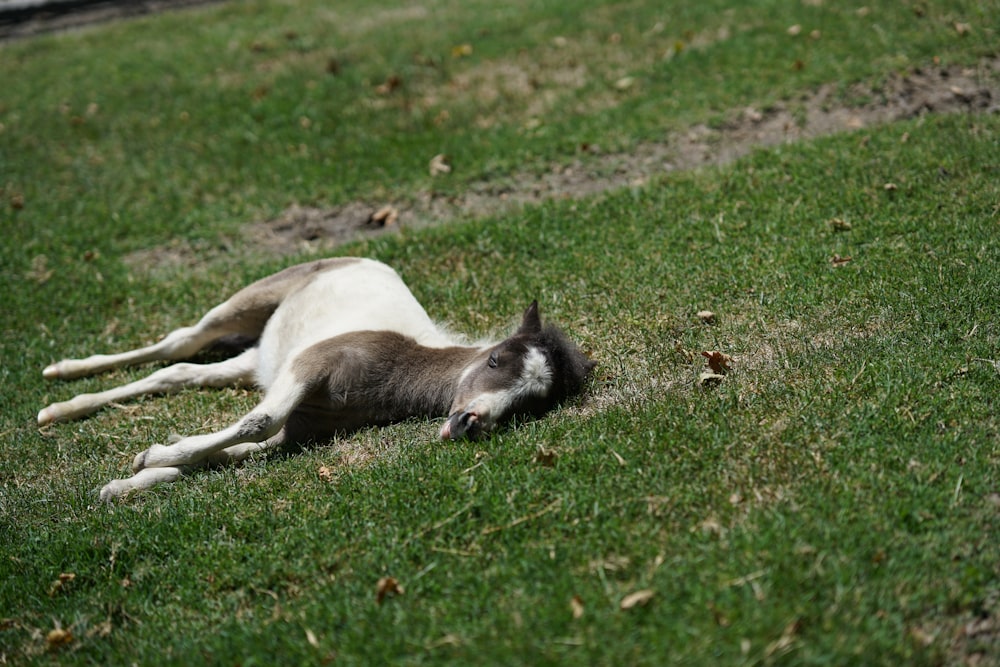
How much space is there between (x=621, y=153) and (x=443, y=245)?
8.24 ft

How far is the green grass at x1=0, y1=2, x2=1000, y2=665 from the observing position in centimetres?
443

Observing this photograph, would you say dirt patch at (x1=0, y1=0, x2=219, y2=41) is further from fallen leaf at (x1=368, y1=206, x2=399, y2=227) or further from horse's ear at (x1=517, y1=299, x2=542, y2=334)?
horse's ear at (x1=517, y1=299, x2=542, y2=334)

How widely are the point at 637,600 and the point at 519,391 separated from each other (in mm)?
1942

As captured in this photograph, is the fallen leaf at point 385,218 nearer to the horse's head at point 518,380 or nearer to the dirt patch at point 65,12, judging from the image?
the horse's head at point 518,380

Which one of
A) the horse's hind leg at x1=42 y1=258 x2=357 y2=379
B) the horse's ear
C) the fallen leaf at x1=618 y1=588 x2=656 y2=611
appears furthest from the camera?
the horse's hind leg at x1=42 y1=258 x2=357 y2=379

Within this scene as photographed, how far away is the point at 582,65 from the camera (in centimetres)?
1260

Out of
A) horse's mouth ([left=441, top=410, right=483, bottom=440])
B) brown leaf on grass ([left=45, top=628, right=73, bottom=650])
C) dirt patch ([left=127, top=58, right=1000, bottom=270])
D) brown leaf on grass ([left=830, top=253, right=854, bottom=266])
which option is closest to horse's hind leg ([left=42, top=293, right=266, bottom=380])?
dirt patch ([left=127, top=58, right=1000, bottom=270])

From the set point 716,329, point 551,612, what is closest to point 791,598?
point 551,612

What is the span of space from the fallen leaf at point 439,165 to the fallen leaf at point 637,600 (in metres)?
6.97

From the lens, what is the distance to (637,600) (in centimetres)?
433

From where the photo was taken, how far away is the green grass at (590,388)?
4430 mm

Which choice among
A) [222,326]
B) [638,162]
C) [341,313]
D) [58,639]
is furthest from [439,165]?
[58,639]

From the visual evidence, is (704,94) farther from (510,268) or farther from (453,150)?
(510,268)

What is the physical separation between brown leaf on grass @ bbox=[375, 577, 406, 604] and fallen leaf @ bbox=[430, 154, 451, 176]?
21.5 feet
